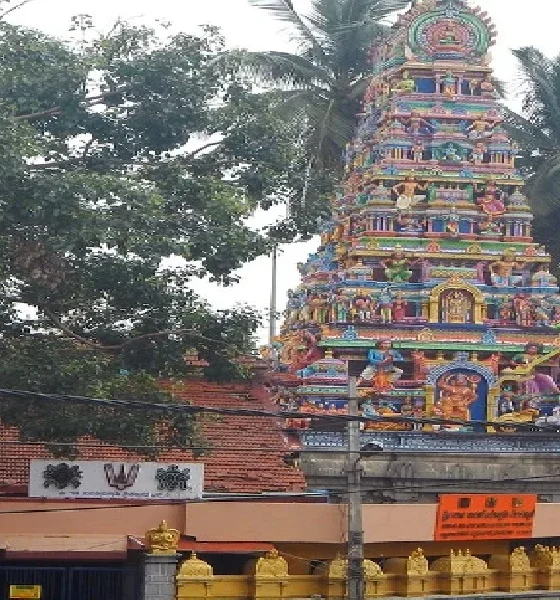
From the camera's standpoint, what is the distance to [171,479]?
2219cm

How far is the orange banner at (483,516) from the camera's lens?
23156 millimetres

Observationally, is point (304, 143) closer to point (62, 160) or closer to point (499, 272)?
point (499, 272)

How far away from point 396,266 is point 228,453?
24.0ft

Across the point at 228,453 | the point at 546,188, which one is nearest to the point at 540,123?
the point at 546,188

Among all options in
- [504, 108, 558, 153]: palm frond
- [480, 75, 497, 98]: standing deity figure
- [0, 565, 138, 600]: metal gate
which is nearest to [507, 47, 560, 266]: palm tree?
[504, 108, 558, 153]: palm frond

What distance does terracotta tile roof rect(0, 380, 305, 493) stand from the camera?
77.8 feet

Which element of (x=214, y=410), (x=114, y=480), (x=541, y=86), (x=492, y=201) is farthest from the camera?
(x=541, y=86)

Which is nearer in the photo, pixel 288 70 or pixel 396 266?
pixel 396 266

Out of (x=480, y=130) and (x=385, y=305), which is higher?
(x=480, y=130)

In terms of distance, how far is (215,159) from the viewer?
22.5 m


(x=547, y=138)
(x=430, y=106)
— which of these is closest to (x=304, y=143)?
(x=430, y=106)

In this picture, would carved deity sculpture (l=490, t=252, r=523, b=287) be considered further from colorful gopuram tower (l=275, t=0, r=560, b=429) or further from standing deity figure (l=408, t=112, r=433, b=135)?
standing deity figure (l=408, t=112, r=433, b=135)

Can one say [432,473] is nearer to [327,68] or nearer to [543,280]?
[543,280]

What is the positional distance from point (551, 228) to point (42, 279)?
24490mm
